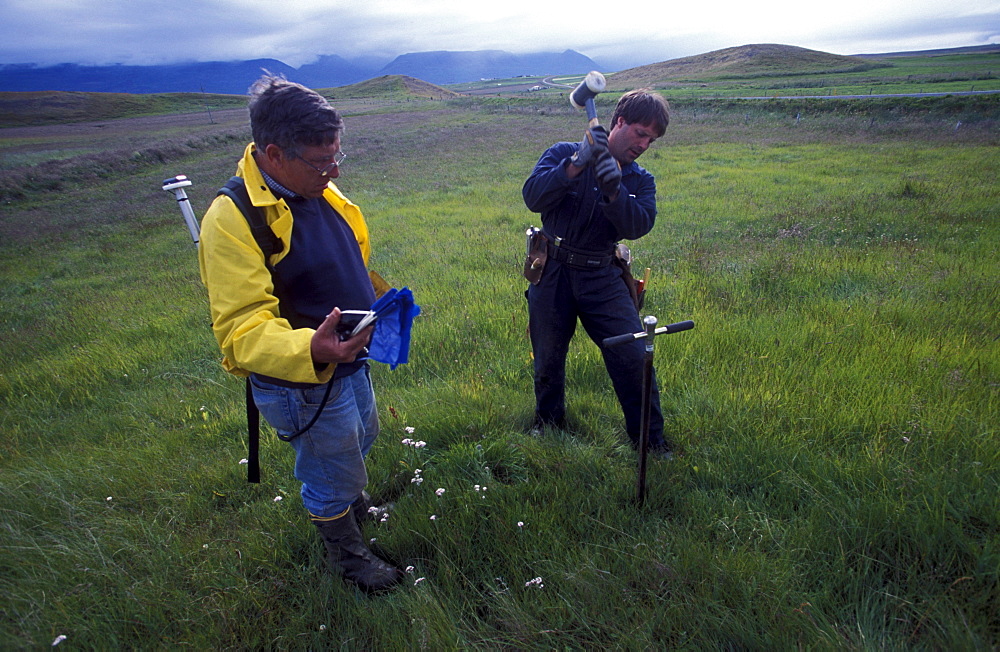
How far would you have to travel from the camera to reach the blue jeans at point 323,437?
6.79 ft

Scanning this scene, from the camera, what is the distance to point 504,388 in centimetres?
389

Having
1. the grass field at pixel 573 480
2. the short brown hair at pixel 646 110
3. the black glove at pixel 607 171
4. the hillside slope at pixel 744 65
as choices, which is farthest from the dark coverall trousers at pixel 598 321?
the hillside slope at pixel 744 65

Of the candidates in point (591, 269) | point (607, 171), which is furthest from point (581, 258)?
point (607, 171)

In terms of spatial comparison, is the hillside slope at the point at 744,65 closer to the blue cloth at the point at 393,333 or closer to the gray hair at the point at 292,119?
the gray hair at the point at 292,119

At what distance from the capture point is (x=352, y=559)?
230 cm

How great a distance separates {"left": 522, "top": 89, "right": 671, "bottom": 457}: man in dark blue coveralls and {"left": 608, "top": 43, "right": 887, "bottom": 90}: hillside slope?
70.4m

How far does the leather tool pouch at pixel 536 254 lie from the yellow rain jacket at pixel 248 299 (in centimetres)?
157

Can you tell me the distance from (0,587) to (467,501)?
7.48 ft

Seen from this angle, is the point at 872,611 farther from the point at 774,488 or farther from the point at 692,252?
the point at 692,252

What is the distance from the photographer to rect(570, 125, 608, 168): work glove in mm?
2395

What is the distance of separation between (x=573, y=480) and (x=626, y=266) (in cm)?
137

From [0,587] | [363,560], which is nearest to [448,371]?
[363,560]

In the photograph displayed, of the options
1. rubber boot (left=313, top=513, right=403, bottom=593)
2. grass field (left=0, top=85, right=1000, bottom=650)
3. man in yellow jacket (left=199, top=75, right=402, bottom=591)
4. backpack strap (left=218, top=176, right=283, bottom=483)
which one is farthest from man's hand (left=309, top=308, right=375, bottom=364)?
grass field (left=0, top=85, right=1000, bottom=650)

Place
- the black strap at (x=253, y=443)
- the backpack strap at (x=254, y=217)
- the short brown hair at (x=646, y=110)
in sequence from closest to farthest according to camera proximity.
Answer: the backpack strap at (x=254, y=217) → the black strap at (x=253, y=443) → the short brown hair at (x=646, y=110)
